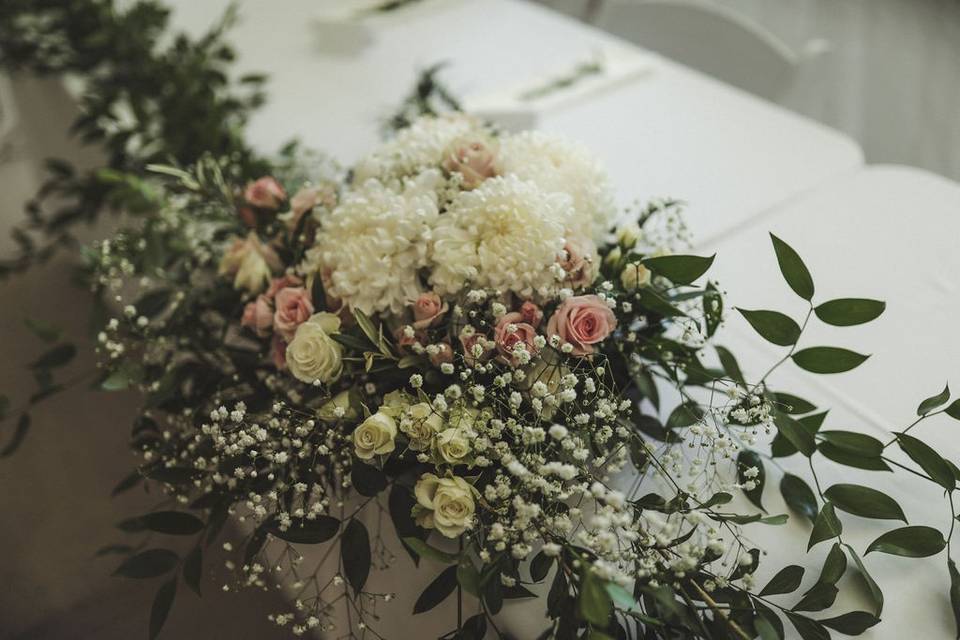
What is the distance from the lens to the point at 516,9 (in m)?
2.19

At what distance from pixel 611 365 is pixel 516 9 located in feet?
5.16

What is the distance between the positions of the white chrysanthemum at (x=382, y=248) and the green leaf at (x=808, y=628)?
0.56 meters

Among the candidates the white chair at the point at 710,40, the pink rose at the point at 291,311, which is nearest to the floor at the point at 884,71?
the white chair at the point at 710,40

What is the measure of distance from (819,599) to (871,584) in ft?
0.24

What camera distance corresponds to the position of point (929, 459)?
2.79ft

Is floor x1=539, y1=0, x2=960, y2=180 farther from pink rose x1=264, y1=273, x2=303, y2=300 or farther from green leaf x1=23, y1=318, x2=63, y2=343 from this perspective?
green leaf x1=23, y1=318, x2=63, y2=343

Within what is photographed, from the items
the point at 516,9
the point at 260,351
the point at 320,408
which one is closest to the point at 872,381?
the point at 320,408

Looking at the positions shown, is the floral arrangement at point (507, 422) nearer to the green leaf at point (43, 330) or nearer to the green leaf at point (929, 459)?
the green leaf at point (929, 459)

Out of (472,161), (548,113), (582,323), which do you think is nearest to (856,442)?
(582,323)

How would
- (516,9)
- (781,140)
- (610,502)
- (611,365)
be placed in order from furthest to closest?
(516,9) < (781,140) < (611,365) < (610,502)

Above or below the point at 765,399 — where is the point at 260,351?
below

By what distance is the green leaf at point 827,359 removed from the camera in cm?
85

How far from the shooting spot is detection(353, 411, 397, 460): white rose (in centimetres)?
82

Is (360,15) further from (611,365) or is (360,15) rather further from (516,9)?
(611,365)
